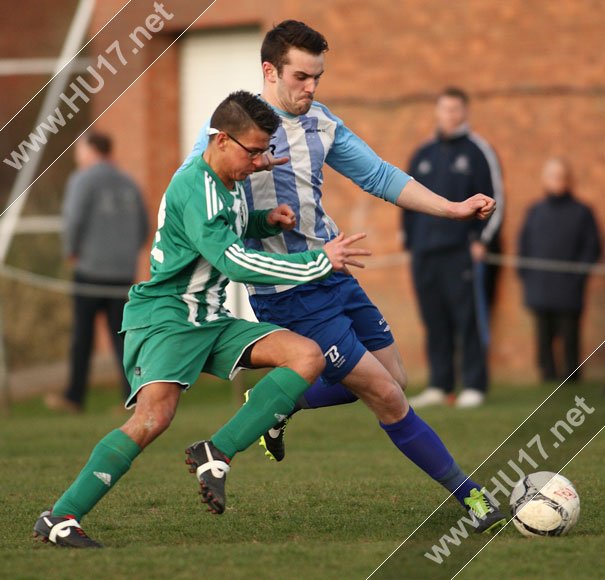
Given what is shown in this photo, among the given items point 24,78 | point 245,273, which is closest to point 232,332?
point 245,273

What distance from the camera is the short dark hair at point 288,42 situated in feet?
19.3

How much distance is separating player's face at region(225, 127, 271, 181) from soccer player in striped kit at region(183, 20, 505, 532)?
0.90ft

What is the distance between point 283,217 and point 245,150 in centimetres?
43

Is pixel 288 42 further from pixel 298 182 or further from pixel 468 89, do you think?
pixel 468 89

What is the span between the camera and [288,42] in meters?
5.89

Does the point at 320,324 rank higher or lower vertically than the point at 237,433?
higher

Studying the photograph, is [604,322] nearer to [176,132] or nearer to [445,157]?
[445,157]

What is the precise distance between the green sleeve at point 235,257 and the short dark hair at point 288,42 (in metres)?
0.94

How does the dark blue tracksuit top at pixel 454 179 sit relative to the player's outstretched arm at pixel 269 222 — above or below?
above

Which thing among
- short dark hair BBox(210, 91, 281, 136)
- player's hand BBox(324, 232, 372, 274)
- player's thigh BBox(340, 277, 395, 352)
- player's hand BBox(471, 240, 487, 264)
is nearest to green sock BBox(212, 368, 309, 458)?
player's hand BBox(324, 232, 372, 274)

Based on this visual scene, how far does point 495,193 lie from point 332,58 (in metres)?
3.62

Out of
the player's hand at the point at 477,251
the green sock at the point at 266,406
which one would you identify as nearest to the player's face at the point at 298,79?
the green sock at the point at 266,406

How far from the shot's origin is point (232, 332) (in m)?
5.61

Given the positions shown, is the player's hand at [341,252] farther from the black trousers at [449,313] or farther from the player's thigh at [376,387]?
the black trousers at [449,313]
